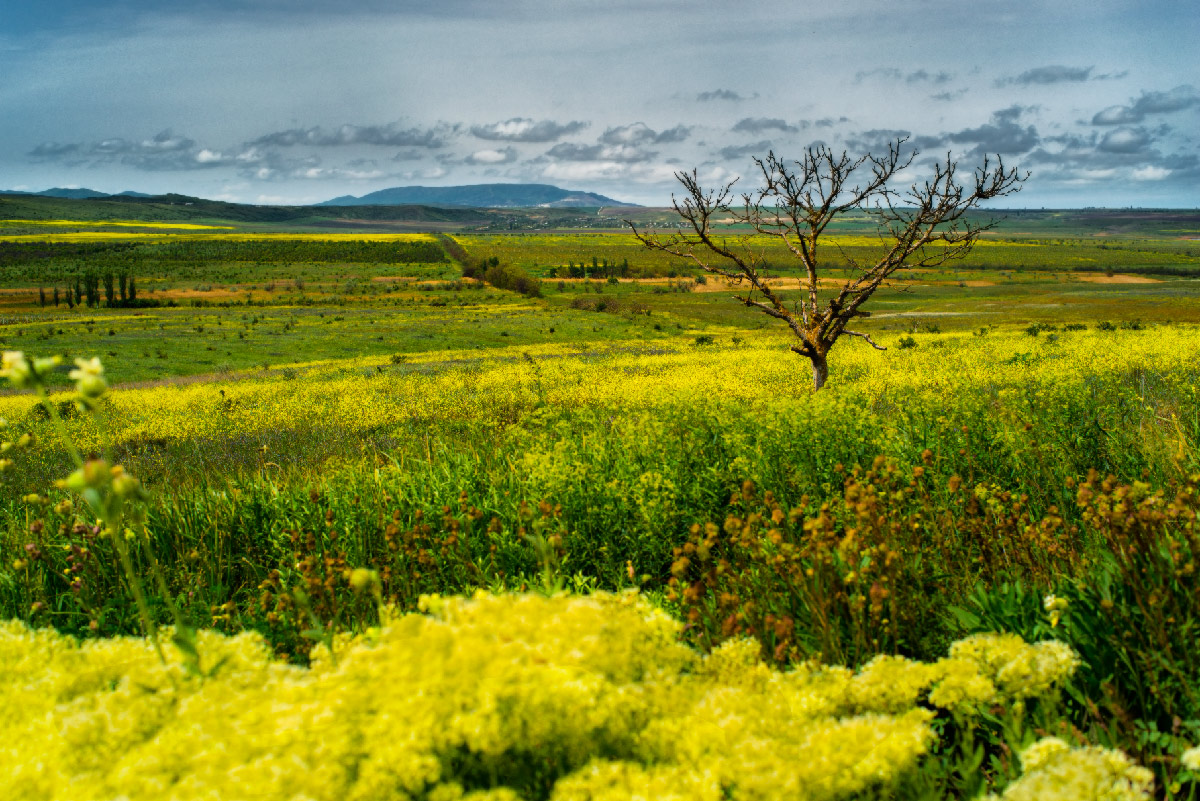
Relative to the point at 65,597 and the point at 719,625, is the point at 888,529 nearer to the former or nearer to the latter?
the point at 719,625

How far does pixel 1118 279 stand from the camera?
363 ft

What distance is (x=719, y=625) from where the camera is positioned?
3881 millimetres

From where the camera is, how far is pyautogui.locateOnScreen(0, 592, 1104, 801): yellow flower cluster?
5.36 feet

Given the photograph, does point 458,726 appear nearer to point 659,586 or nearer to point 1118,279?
point 659,586

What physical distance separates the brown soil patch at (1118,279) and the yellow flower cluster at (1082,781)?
409 ft

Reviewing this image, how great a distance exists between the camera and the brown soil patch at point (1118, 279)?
4117 inches

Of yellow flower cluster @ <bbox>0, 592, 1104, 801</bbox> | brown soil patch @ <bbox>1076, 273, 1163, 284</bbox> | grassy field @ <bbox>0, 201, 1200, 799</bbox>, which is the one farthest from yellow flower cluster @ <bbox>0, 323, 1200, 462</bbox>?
brown soil patch @ <bbox>1076, 273, 1163, 284</bbox>

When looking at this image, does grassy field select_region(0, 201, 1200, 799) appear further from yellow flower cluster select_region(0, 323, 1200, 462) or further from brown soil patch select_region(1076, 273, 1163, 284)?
brown soil patch select_region(1076, 273, 1163, 284)

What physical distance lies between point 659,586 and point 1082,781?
4032 mm

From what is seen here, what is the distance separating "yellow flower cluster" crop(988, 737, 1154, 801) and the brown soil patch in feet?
409

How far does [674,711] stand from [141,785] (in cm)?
120

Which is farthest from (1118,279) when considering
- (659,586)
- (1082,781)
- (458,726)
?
(458,726)

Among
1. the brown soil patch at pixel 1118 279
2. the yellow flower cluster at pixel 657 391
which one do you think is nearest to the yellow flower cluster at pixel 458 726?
the yellow flower cluster at pixel 657 391

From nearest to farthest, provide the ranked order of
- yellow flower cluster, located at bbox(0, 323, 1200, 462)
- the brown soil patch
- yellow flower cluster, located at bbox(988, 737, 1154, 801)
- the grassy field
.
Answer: yellow flower cluster, located at bbox(988, 737, 1154, 801)
the grassy field
yellow flower cluster, located at bbox(0, 323, 1200, 462)
the brown soil patch
